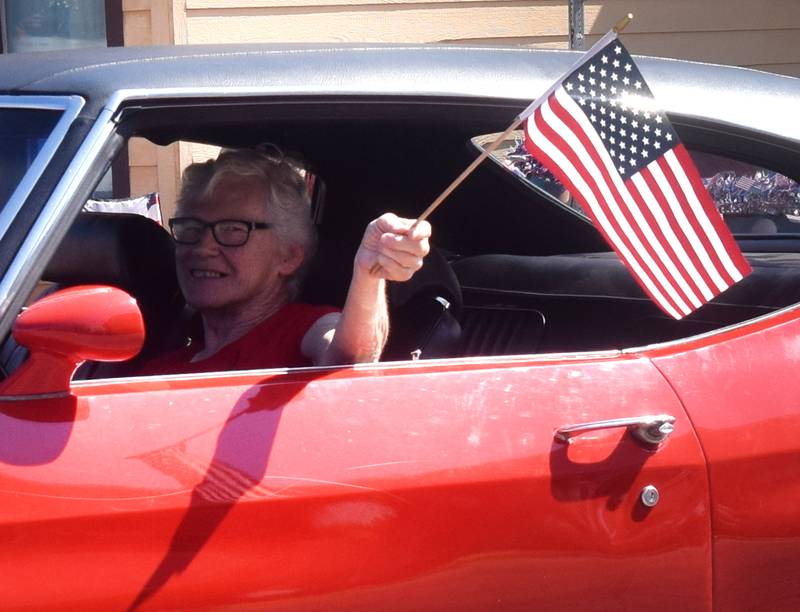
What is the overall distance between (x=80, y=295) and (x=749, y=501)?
1.11m

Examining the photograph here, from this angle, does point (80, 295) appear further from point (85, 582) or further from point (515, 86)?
point (515, 86)

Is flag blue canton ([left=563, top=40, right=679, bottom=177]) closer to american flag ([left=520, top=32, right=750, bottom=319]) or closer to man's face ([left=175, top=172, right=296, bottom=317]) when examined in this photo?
american flag ([left=520, top=32, right=750, bottom=319])

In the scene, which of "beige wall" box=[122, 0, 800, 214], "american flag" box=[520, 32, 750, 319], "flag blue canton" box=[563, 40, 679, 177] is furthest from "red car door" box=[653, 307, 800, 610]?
"beige wall" box=[122, 0, 800, 214]

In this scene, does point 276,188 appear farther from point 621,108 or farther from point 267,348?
point 621,108

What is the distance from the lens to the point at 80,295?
1.78m

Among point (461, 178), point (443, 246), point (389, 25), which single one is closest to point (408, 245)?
point (461, 178)

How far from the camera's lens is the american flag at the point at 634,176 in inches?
78.0

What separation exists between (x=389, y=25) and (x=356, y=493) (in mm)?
5606

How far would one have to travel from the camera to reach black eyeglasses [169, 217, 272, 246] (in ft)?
8.46

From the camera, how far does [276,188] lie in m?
2.65

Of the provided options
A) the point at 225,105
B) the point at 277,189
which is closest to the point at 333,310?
the point at 277,189

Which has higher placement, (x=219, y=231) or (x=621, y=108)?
(x=621, y=108)

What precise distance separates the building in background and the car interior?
3249 millimetres

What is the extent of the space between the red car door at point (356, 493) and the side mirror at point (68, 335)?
0.04 metres
